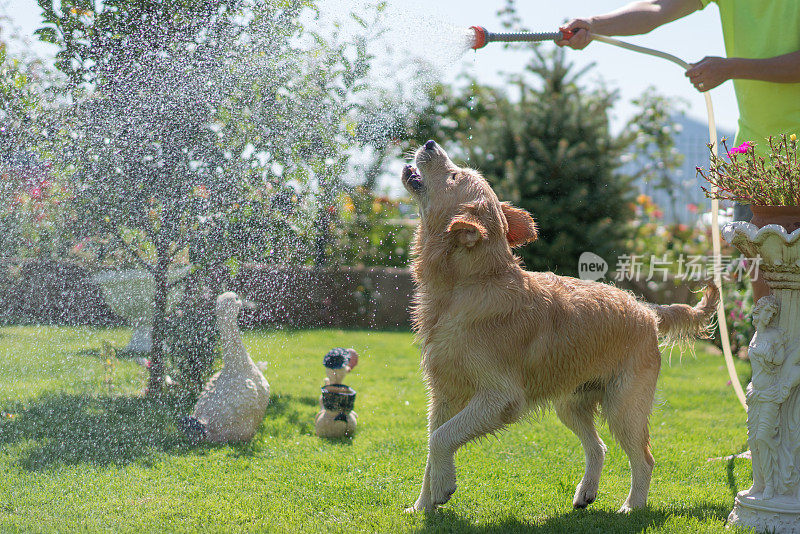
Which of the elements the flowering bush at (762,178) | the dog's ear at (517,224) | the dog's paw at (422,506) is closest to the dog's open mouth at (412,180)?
the dog's ear at (517,224)

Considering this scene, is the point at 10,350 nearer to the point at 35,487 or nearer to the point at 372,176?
the point at 35,487

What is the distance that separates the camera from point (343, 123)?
17.7 ft

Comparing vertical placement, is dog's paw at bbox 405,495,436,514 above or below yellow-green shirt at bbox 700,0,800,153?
below

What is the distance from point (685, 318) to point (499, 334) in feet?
4.17

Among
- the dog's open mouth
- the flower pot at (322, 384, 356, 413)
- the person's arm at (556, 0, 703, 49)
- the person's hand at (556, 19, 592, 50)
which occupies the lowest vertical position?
the flower pot at (322, 384, 356, 413)

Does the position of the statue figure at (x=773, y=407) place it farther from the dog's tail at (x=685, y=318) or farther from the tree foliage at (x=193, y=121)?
the tree foliage at (x=193, y=121)

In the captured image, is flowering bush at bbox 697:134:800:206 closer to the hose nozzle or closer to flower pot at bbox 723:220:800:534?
flower pot at bbox 723:220:800:534

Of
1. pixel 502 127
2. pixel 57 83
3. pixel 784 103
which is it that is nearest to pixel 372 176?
pixel 502 127

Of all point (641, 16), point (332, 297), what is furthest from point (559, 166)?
point (641, 16)

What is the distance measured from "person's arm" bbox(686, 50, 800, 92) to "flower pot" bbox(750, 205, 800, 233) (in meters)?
0.82

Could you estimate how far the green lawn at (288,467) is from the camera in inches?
127

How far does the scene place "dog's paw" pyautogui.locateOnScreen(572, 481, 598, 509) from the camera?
140 inches

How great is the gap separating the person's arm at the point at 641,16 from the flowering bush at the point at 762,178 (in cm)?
125

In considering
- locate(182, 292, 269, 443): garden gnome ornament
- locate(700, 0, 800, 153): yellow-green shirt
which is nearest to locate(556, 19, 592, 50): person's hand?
locate(700, 0, 800, 153): yellow-green shirt
